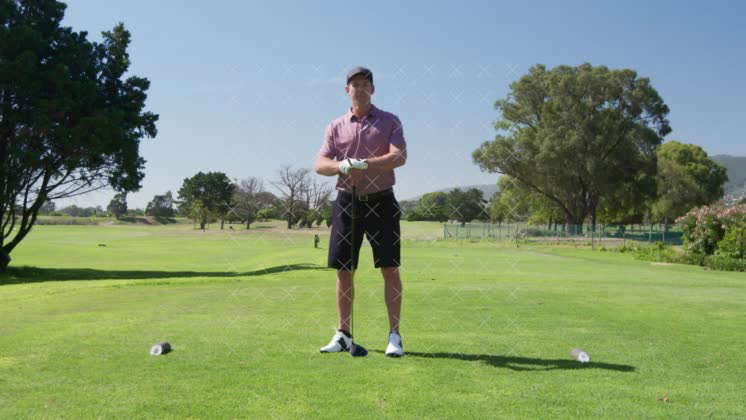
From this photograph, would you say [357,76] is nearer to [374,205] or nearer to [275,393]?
[374,205]

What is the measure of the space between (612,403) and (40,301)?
10.7 meters

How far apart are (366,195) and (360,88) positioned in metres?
0.99

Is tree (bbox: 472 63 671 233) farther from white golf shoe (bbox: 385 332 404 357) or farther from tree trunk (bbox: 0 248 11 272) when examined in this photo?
white golf shoe (bbox: 385 332 404 357)

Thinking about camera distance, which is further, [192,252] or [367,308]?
[192,252]

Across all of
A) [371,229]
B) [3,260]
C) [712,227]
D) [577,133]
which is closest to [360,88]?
[371,229]

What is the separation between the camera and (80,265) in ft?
109

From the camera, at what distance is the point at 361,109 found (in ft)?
18.2

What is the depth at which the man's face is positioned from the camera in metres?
5.48

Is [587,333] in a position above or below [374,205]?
below

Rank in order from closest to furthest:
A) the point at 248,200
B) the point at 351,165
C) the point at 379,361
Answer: the point at 379,361, the point at 351,165, the point at 248,200

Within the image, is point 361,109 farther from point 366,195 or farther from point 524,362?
point 524,362

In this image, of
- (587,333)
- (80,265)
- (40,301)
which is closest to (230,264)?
(80,265)

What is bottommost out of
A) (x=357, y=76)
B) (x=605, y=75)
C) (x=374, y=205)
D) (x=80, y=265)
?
(x=80, y=265)

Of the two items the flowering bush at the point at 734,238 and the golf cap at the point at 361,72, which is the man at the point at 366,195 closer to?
the golf cap at the point at 361,72
